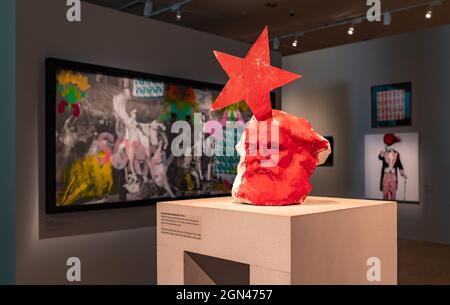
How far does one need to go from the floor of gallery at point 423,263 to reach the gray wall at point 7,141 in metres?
3.93

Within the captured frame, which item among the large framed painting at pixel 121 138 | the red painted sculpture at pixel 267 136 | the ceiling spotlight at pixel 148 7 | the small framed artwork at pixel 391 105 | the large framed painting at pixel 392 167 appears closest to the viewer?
the red painted sculpture at pixel 267 136

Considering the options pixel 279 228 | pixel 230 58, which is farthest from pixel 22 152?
pixel 279 228

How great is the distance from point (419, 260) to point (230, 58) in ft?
15.6

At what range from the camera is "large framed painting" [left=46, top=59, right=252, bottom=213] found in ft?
13.5

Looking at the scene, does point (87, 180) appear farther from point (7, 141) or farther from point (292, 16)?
point (292, 16)

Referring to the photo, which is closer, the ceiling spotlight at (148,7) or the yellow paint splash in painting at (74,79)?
the yellow paint splash in painting at (74,79)

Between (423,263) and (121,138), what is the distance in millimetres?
4059

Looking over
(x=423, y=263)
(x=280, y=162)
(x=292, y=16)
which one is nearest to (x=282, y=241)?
(x=280, y=162)

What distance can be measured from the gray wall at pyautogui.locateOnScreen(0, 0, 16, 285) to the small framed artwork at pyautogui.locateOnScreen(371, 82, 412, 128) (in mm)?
5684

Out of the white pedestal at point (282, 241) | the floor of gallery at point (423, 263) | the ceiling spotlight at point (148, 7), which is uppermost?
the ceiling spotlight at point (148, 7)

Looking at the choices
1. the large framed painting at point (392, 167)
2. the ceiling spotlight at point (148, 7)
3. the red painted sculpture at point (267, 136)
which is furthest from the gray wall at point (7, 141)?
the large framed painting at point (392, 167)

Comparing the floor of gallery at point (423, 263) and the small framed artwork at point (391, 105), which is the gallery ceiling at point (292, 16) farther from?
the floor of gallery at point (423, 263)

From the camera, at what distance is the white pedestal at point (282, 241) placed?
185 centimetres

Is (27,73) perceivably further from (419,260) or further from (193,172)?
(419,260)
